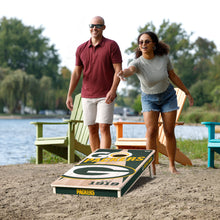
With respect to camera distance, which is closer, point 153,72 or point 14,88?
point 153,72

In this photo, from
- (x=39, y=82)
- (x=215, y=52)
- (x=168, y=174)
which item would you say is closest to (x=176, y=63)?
(x=215, y=52)

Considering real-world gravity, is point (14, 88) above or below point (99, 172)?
above

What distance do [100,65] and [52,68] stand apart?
39190 millimetres

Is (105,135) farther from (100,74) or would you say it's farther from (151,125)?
(100,74)

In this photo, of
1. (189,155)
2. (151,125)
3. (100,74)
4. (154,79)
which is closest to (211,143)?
(151,125)

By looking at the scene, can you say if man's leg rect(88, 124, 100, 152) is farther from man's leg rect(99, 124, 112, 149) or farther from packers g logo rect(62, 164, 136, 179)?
packers g logo rect(62, 164, 136, 179)

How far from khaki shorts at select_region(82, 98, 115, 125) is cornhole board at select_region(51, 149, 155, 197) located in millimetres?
357

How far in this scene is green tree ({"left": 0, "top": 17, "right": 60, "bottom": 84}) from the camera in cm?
4206

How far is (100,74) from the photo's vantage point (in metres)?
3.35

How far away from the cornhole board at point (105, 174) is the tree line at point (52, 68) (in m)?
6.85

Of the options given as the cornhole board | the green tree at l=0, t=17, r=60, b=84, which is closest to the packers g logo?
the cornhole board

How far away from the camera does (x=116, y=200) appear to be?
109 inches

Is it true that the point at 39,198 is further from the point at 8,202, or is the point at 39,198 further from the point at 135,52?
the point at 135,52

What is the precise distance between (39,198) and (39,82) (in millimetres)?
22601
